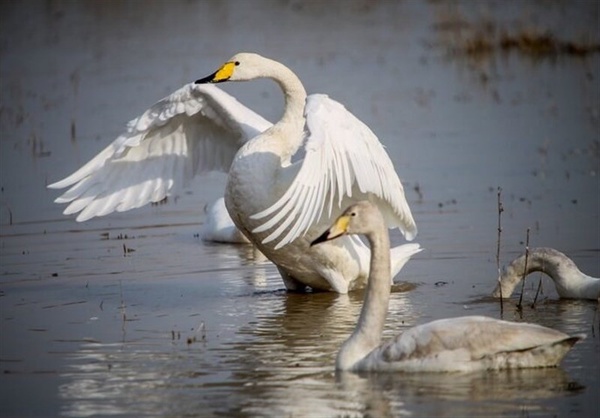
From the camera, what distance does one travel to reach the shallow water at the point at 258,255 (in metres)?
7.89

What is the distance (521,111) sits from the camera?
63.9ft

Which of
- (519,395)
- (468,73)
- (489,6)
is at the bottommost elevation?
(519,395)

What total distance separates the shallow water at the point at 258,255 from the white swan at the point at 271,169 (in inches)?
14.6

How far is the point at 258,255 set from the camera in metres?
12.9

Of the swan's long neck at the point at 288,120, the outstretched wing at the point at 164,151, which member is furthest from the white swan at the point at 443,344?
the outstretched wing at the point at 164,151

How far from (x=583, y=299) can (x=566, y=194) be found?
4.26 m

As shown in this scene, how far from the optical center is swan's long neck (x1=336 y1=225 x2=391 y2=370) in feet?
26.6

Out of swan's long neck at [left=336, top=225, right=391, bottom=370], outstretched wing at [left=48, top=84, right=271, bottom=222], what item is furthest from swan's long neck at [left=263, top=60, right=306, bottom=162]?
swan's long neck at [left=336, top=225, right=391, bottom=370]

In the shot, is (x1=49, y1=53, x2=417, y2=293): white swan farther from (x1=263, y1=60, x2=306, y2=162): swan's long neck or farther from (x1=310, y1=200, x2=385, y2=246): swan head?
(x1=310, y1=200, x2=385, y2=246): swan head

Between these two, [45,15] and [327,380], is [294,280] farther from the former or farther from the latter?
[45,15]

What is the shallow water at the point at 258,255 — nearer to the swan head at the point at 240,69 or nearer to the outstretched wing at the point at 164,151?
the outstretched wing at the point at 164,151

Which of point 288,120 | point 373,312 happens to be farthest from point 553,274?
point 373,312

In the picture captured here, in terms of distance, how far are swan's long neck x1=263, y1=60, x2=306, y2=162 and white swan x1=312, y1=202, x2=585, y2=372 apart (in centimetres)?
277

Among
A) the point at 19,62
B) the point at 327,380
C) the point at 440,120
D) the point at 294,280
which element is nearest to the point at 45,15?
the point at 19,62
